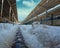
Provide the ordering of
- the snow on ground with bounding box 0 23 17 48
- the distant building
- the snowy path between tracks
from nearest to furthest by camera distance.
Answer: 1. the snow on ground with bounding box 0 23 17 48
2. the snowy path between tracks
3. the distant building

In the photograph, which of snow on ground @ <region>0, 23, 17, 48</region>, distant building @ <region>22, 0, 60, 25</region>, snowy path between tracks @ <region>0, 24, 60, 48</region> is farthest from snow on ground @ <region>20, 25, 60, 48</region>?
distant building @ <region>22, 0, 60, 25</region>

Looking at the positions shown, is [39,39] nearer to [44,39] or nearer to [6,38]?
[44,39]

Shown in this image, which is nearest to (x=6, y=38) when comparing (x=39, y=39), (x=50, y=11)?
(x=39, y=39)

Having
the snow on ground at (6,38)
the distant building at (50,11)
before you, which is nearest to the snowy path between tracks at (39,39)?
the snow on ground at (6,38)

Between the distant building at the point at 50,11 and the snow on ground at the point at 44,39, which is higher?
the distant building at the point at 50,11

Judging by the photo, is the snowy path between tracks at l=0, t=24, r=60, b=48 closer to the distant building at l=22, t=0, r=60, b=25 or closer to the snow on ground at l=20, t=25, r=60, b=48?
the snow on ground at l=20, t=25, r=60, b=48

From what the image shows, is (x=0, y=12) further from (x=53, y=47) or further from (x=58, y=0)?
(x=53, y=47)

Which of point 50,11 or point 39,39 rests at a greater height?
point 50,11

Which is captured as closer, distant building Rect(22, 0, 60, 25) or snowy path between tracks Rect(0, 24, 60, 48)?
snowy path between tracks Rect(0, 24, 60, 48)

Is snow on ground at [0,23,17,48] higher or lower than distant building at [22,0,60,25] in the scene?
lower

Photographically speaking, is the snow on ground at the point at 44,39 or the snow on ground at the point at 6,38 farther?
the snow on ground at the point at 44,39

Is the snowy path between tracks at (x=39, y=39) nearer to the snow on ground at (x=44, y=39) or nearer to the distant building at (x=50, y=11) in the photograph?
the snow on ground at (x=44, y=39)

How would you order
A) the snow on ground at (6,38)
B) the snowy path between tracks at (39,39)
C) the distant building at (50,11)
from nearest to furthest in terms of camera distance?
the snow on ground at (6,38), the snowy path between tracks at (39,39), the distant building at (50,11)

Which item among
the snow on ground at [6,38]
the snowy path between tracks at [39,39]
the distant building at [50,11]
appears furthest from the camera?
the distant building at [50,11]
